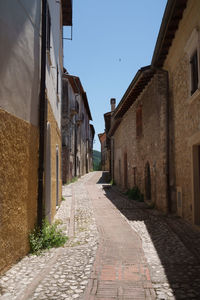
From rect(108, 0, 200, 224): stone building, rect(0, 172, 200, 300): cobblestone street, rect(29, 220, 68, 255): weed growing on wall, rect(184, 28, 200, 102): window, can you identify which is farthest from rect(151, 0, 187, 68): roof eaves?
rect(29, 220, 68, 255): weed growing on wall

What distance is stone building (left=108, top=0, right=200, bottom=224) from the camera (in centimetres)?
671

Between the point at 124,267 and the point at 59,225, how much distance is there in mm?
3258

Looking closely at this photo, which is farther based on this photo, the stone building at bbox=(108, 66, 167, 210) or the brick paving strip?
the stone building at bbox=(108, 66, 167, 210)

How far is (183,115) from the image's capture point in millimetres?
7512

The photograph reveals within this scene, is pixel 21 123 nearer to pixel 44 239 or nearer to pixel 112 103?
pixel 44 239

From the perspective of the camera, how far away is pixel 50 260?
178 inches

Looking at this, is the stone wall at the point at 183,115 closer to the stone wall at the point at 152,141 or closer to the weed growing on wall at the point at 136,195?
the stone wall at the point at 152,141

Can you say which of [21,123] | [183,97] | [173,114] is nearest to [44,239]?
[21,123]

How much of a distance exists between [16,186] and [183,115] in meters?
4.89

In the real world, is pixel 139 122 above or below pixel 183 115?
above

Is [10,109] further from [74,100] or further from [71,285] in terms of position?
[74,100]

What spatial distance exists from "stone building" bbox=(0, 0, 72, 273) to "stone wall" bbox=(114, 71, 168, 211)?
435cm

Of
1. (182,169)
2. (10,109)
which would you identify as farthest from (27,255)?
(182,169)

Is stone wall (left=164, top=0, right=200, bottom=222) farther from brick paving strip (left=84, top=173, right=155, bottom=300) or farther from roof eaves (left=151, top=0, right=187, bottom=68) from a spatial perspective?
brick paving strip (left=84, top=173, right=155, bottom=300)
